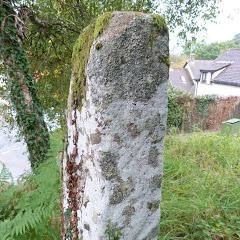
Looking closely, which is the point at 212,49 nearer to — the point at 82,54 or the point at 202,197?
the point at 202,197

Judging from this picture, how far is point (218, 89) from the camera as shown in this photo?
28.8 meters

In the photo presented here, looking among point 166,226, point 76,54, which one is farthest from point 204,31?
point 76,54

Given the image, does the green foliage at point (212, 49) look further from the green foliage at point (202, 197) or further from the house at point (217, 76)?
the green foliage at point (202, 197)

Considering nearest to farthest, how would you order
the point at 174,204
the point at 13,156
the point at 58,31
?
the point at 174,204, the point at 58,31, the point at 13,156

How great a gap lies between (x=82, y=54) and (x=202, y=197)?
7.23ft

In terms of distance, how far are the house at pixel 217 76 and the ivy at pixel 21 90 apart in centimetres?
2084

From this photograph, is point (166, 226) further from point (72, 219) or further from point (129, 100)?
point (129, 100)

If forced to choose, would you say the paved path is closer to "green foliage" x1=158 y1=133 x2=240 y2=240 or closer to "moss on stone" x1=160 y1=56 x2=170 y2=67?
"green foliage" x1=158 y1=133 x2=240 y2=240

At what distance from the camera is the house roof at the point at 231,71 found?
87.0 feet

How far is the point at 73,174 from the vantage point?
183 centimetres

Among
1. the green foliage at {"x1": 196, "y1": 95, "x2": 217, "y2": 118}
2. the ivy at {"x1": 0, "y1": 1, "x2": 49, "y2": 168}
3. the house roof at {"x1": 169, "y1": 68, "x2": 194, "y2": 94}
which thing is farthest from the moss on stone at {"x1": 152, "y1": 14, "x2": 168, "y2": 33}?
the house roof at {"x1": 169, "y1": 68, "x2": 194, "y2": 94}

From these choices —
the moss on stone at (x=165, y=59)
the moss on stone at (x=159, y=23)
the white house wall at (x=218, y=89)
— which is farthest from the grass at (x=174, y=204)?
the white house wall at (x=218, y=89)

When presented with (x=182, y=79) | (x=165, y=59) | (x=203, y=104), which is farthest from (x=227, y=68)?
(x=165, y=59)

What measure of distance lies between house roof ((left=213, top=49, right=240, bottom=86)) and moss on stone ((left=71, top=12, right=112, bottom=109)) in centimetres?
2549
